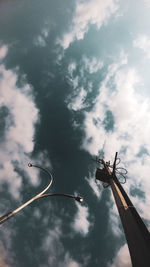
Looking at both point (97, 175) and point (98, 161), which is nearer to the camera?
point (97, 175)

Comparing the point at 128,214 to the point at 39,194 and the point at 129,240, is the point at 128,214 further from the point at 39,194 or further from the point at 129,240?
the point at 39,194

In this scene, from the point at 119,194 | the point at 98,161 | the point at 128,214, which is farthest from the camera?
the point at 98,161

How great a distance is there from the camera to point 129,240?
4.32m

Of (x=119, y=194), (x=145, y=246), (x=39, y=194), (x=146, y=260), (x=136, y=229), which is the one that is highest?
(x=39, y=194)

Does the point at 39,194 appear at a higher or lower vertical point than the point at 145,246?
higher

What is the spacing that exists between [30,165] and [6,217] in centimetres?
466

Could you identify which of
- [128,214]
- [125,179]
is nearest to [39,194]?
[128,214]

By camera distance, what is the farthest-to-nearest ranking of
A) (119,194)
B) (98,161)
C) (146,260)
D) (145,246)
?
1. (98,161)
2. (119,194)
3. (145,246)
4. (146,260)

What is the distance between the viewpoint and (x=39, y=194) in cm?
604

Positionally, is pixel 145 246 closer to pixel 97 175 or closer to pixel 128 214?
pixel 128 214

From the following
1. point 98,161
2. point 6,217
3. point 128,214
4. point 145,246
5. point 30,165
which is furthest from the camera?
point 98,161

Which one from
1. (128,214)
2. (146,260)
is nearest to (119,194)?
(128,214)

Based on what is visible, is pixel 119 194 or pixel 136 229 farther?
pixel 119 194

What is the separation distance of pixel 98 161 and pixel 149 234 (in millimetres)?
9147
